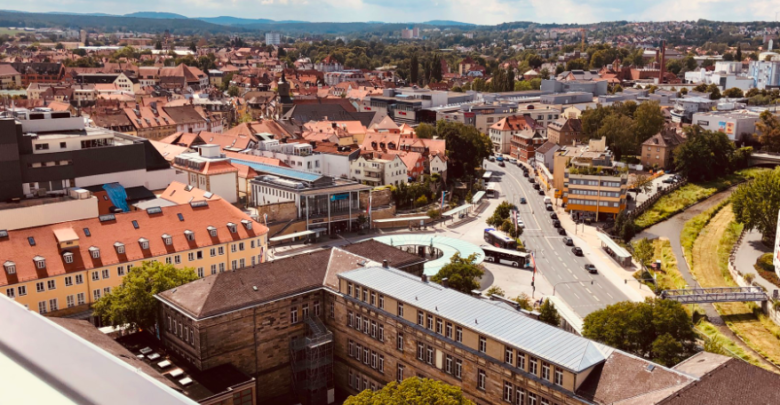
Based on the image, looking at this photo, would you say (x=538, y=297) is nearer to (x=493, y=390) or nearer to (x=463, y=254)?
(x=463, y=254)

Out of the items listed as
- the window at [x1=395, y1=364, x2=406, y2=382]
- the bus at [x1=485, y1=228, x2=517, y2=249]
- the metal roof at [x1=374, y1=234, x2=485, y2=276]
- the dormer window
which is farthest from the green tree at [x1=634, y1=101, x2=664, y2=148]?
the dormer window

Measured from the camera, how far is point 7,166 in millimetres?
42844

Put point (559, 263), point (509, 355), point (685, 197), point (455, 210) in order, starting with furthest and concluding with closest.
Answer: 1. point (685, 197)
2. point (455, 210)
3. point (559, 263)
4. point (509, 355)

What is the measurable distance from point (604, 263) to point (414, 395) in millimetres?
31166

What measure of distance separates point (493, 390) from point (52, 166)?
34789 mm

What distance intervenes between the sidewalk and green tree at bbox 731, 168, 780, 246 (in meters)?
10.9

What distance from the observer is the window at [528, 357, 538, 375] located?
21859mm

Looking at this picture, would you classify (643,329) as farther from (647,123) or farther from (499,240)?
(647,123)

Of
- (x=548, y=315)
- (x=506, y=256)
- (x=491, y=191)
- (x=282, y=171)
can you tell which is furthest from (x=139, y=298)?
(x=491, y=191)

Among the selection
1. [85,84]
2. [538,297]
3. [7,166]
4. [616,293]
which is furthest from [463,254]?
[85,84]

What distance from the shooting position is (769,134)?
3115 inches

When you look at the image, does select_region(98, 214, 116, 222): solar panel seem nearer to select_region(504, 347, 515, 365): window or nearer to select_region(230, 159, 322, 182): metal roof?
select_region(230, 159, 322, 182): metal roof

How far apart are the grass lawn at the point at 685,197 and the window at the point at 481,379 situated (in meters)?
40.0

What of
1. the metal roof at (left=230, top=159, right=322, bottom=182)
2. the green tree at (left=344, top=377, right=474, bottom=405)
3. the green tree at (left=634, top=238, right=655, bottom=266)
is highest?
the metal roof at (left=230, top=159, right=322, bottom=182)
